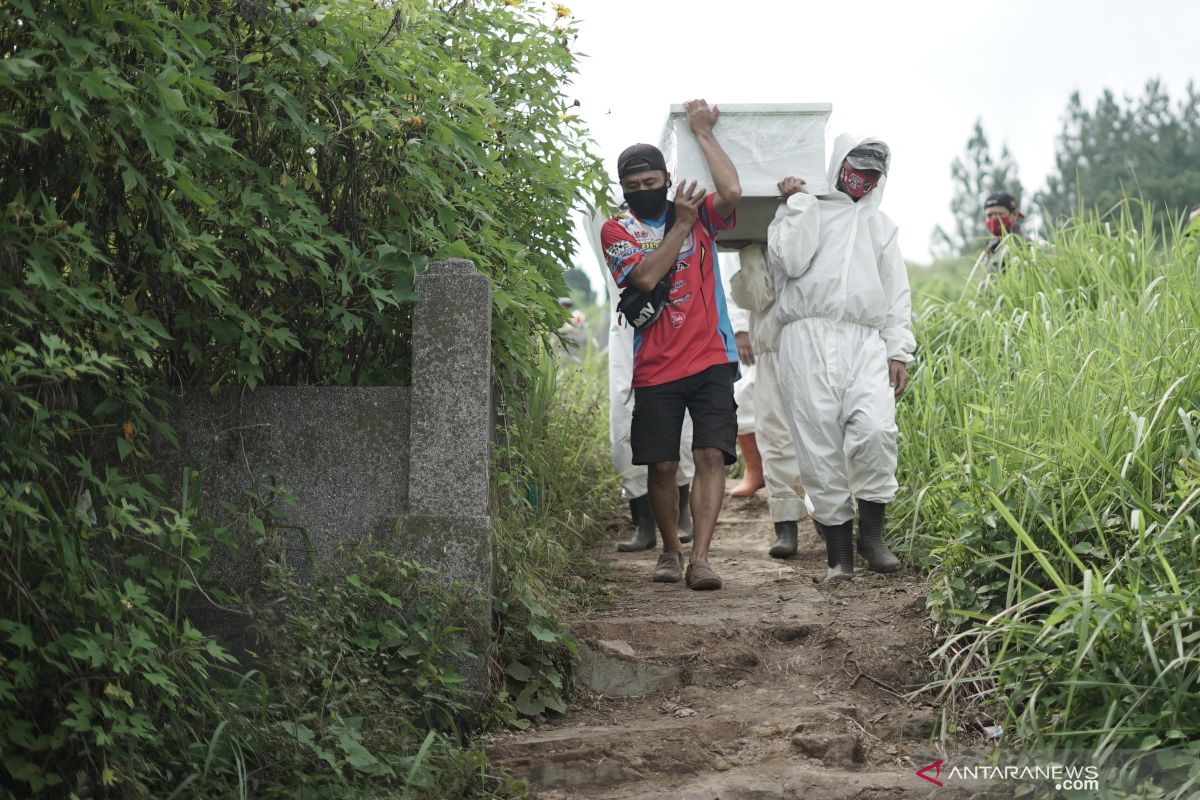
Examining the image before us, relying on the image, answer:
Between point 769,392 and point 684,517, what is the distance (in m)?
0.92

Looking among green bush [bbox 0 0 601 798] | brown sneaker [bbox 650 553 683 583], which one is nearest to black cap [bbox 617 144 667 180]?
green bush [bbox 0 0 601 798]

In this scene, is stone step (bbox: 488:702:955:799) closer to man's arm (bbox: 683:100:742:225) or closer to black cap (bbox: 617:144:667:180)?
man's arm (bbox: 683:100:742:225)

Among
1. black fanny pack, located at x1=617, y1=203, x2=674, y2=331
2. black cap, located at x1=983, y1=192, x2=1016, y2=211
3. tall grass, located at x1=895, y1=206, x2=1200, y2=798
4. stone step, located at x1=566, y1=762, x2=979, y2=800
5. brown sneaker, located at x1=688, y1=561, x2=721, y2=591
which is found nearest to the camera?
stone step, located at x1=566, y1=762, x2=979, y2=800

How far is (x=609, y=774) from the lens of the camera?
358 cm

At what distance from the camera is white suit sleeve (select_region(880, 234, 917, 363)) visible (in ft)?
18.0

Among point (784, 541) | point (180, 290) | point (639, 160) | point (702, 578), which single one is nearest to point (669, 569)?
point (702, 578)

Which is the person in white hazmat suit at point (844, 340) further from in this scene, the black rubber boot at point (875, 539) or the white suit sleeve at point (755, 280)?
the white suit sleeve at point (755, 280)

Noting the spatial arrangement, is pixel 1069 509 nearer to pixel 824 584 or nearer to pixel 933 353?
pixel 824 584

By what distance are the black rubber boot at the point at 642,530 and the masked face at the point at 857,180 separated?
1.94 metres

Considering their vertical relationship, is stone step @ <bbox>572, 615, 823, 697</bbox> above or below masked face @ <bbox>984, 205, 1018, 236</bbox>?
below

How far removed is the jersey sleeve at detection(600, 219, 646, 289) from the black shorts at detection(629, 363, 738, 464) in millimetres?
511

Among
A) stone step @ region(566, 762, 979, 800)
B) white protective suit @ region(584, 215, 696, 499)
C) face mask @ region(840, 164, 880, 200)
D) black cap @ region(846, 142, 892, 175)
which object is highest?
black cap @ region(846, 142, 892, 175)

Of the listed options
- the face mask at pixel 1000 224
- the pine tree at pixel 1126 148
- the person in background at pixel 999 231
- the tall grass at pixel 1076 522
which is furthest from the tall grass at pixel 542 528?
the pine tree at pixel 1126 148

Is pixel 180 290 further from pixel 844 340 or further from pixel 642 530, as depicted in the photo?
pixel 642 530
